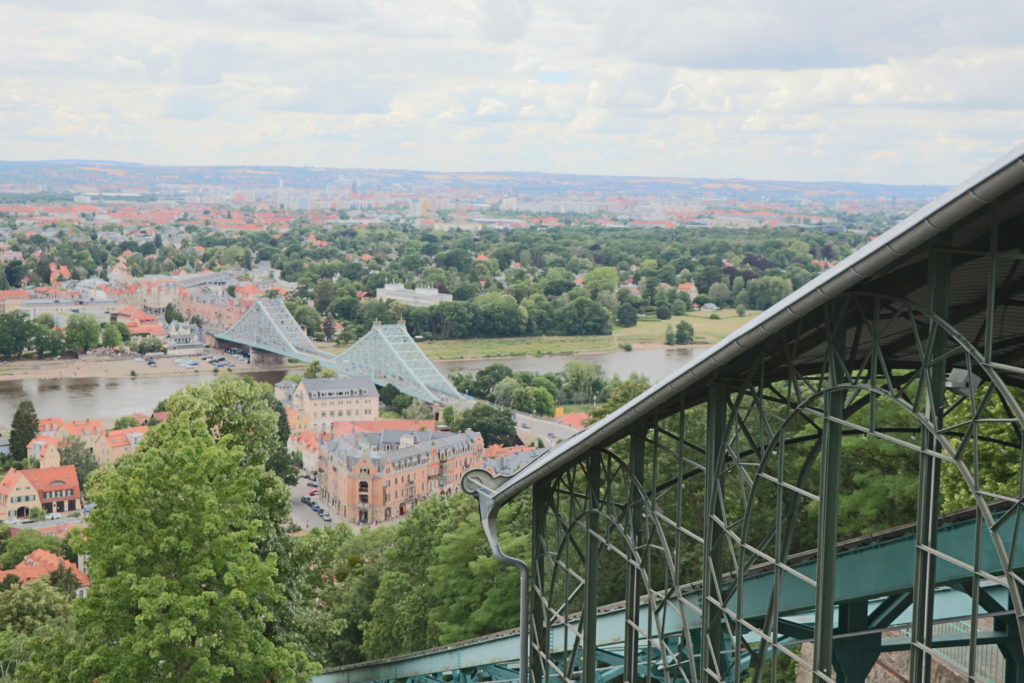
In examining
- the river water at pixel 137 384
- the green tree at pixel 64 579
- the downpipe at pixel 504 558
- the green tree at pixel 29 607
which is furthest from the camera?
the river water at pixel 137 384

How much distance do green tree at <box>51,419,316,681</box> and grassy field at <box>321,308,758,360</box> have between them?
64168 millimetres

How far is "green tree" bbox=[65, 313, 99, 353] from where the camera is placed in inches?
2980

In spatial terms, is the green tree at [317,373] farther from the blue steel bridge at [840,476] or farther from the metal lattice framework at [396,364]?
the blue steel bridge at [840,476]

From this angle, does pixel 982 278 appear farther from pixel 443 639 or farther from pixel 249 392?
pixel 443 639

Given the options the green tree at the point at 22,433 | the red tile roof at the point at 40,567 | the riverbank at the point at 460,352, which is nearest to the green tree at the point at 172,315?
the riverbank at the point at 460,352

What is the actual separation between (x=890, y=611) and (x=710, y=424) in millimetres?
2131

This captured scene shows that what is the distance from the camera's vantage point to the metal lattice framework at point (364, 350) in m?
61.9

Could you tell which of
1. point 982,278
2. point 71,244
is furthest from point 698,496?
point 71,244

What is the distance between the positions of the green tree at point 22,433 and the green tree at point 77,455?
215cm

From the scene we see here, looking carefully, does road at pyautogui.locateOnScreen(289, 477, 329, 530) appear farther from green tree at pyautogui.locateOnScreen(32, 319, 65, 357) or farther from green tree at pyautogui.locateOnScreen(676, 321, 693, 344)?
green tree at pyautogui.locateOnScreen(32, 319, 65, 357)

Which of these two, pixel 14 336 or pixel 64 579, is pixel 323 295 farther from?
pixel 64 579

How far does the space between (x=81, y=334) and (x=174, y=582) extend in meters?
70.3

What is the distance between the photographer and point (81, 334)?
7556 centimetres

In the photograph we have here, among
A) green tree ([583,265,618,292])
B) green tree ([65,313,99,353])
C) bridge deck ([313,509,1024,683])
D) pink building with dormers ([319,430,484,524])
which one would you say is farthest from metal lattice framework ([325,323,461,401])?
bridge deck ([313,509,1024,683])
